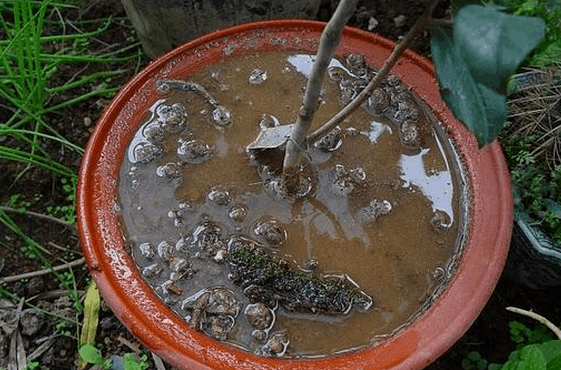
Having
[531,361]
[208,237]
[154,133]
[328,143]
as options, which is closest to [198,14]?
[154,133]

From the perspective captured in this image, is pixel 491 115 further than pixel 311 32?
No

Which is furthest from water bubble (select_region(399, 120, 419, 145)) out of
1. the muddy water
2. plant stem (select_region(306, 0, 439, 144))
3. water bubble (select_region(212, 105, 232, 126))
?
water bubble (select_region(212, 105, 232, 126))

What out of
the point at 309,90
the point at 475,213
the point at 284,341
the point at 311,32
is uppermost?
the point at 309,90

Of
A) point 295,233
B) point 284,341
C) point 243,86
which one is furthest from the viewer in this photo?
point 243,86

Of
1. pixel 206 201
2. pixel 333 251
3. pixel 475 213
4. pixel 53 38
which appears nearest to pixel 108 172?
pixel 206 201

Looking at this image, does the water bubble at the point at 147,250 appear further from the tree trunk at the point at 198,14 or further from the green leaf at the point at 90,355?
the tree trunk at the point at 198,14

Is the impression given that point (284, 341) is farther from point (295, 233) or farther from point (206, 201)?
point (206, 201)

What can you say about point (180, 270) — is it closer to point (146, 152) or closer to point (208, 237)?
point (208, 237)
